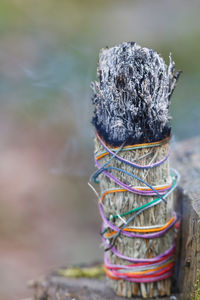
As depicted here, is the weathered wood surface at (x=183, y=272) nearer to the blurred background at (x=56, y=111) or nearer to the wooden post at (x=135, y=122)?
the wooden post at (x=135, y=122)

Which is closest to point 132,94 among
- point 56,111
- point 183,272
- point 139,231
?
point 139,231

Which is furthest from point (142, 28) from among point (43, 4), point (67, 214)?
point (67, 214)

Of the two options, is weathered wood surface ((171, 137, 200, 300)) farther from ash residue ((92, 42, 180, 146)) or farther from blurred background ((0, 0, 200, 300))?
blurred background ((0, 0, 200, 300))

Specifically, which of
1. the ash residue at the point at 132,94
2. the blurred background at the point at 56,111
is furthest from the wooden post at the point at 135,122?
the blurred background at the point at 56,111

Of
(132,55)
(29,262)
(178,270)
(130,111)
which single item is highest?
(132,55)

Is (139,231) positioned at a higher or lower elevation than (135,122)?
lower

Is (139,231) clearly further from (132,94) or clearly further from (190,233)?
(132,94)

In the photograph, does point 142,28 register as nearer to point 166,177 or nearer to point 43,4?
point 43,4
